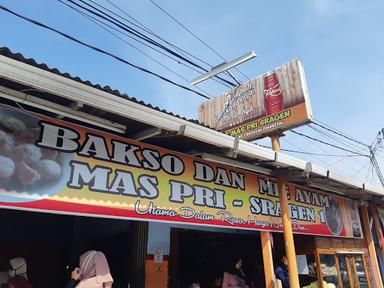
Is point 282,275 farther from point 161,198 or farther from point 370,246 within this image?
point 370,246

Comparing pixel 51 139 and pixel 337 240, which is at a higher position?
pixel 51 139

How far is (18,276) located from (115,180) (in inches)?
93.0

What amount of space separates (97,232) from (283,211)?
163 inches

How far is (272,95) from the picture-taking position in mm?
10031

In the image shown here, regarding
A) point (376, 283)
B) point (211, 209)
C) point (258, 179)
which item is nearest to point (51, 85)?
point (211, 209)

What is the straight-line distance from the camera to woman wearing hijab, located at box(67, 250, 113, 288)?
15.4 ft

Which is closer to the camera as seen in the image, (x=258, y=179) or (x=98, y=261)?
(x=98, y=261)

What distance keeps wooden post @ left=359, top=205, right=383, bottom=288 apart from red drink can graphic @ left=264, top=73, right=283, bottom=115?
4.05 metres

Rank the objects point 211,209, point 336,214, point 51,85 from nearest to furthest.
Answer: point 51,85 < point 211,209 < point 336,214

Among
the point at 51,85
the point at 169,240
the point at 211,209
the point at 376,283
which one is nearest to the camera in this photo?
the point at 51,85

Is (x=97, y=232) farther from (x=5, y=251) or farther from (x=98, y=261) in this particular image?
(x=98, y=261)

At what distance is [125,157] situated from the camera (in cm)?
474

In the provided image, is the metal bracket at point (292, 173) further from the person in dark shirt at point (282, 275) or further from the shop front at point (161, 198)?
the person in dark shirt at point (282, 275)

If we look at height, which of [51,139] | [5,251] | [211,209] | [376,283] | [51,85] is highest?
[51,85]
